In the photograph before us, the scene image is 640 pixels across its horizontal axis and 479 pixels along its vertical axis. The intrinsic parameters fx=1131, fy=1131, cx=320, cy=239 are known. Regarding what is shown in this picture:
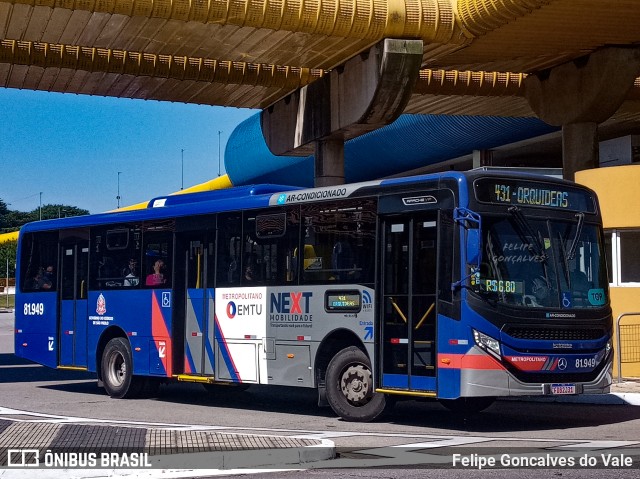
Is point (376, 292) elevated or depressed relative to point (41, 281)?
depressed

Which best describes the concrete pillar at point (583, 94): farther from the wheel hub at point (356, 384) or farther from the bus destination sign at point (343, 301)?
the wheel hub at point (356, 384)

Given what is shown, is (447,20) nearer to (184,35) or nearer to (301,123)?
(184,35)

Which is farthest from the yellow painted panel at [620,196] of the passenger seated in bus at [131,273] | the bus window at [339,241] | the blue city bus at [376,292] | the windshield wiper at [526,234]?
the passenger seated in bus at [131,273]

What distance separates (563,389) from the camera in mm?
14352

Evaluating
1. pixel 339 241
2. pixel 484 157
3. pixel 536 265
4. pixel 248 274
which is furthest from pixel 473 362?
pixel 484 157

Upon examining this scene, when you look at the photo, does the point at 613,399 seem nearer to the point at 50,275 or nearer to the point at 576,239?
the point at 576,239

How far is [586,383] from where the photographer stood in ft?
48.1

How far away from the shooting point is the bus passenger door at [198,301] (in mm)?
18109

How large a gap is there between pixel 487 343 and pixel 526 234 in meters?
1.58

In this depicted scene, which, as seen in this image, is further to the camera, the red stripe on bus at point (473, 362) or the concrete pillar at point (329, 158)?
the concrete pillar at point (329, 158)

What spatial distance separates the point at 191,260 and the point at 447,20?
7.42m

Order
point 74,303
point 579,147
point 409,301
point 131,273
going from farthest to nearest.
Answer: point 579,147
point 74,303
point 131,273
point 409,301

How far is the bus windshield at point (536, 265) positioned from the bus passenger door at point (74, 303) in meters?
9.45

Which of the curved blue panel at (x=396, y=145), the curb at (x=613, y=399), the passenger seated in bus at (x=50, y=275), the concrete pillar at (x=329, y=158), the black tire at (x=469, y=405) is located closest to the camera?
the black tire at (x=469, y=405)
